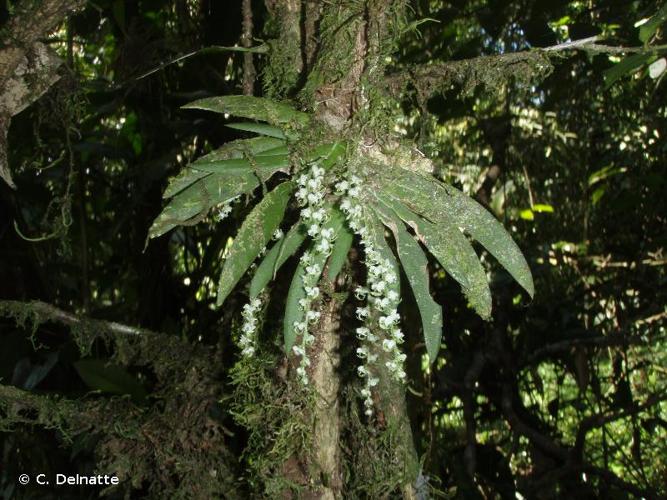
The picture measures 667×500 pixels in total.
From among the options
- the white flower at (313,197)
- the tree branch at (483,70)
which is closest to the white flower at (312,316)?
the white flower at (313,197)

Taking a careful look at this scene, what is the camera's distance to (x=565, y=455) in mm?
1564

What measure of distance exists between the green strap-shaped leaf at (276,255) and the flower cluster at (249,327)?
24mm

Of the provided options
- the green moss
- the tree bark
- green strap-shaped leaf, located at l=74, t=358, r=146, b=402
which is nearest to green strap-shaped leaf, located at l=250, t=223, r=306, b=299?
the green moss

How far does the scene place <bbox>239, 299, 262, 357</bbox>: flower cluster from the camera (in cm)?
67

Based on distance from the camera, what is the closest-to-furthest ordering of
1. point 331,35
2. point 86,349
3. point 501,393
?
point 331,35
point 86,349
point 501,393

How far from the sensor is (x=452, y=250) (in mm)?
618

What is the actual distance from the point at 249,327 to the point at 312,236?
130mm

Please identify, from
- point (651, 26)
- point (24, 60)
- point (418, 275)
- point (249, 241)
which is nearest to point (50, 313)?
point (24, 60)

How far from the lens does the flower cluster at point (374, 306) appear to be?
1.94ft

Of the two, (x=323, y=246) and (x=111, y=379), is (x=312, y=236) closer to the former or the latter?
(x=323, y=246)

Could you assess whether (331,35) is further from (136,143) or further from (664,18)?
(136,143)

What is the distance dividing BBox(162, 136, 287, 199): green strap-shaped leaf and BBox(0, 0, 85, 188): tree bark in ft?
0.69

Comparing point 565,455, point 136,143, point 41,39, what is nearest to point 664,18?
point 41,39

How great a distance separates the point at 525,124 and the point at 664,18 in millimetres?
1195
